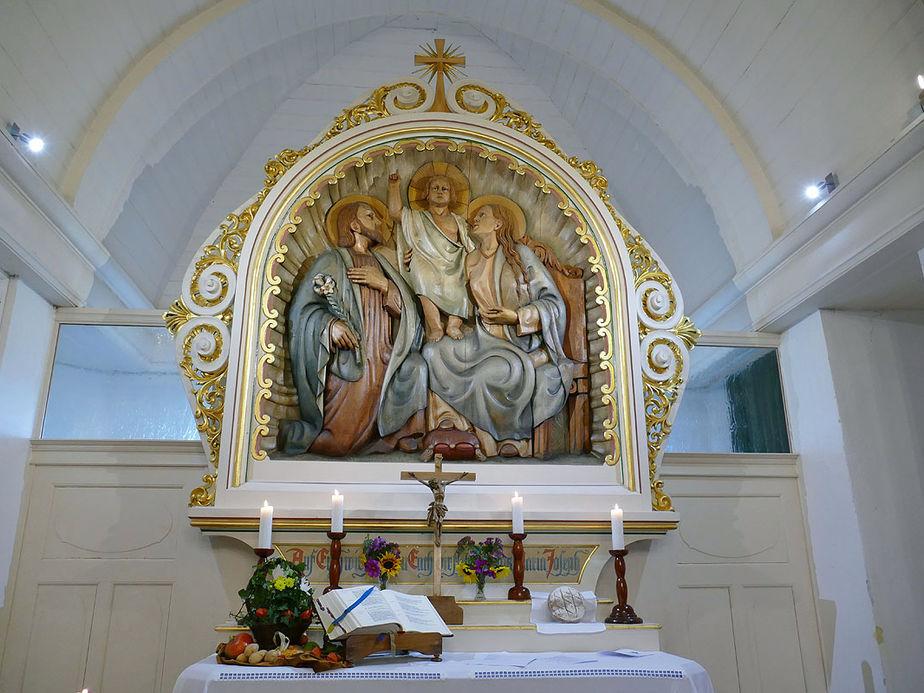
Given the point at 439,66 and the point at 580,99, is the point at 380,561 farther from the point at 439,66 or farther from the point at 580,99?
the point at 580,99

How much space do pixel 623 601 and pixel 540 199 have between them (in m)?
2.76

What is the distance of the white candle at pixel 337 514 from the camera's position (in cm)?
401

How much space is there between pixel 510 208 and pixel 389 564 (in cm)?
267

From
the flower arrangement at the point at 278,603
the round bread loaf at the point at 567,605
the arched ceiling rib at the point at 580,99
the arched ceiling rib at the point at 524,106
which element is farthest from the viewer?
the arched ceiling rib at the point at 524,106

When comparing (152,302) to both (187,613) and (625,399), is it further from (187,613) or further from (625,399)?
(625,399)

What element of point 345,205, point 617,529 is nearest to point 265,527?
point 617,529

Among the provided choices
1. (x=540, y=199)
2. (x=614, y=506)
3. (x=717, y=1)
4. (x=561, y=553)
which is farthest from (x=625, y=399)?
(x=717, y=1)

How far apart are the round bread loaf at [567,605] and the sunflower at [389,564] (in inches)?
33.3

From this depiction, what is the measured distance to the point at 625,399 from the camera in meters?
4.71

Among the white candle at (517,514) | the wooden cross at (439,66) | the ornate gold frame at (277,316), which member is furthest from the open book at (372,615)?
the wooden cross at (439,66)

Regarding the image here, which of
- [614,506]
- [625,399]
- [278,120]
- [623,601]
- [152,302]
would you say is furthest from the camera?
[278,120]

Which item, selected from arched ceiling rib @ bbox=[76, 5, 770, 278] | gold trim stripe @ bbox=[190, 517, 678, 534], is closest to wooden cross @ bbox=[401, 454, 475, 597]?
gold trim stripe @ bbox=[190, 517, 678, 534]

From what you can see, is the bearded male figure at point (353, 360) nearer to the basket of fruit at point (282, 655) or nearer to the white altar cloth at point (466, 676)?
the basket of fruit at point (282, 655)

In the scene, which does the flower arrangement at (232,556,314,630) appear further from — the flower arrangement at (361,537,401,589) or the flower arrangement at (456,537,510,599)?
the flower arrangement at (456,537,510,599)
